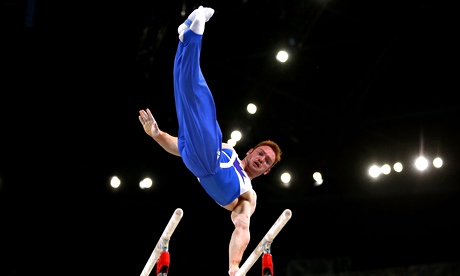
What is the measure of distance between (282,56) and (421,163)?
274cm

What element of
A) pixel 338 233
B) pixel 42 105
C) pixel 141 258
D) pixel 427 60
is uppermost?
pixel 427 60

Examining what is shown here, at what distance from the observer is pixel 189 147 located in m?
4.63

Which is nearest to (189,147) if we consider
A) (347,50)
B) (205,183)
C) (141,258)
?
(205,183)

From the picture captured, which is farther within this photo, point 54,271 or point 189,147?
point 54,271

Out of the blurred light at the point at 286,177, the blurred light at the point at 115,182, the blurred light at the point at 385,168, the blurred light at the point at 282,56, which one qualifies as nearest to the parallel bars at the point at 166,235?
the blurred light at the point at 282,56

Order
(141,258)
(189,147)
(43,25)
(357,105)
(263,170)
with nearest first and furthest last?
1. (189,147)
2. (263,170)
3. (43,25)
4. (357,105)
5. (141,258)

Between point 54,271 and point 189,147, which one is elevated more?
point 54,271

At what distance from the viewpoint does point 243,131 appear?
9078 mm

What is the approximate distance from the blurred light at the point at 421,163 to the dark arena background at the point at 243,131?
0.37 feet

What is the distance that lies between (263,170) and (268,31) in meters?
3.04

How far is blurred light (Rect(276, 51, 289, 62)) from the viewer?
8.13 metres

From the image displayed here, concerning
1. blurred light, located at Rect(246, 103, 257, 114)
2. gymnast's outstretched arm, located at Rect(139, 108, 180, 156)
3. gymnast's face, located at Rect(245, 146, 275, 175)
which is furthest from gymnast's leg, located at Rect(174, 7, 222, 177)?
blurred light, located at Rect(246, 103, 257, 114)

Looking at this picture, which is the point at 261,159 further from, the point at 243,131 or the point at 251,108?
the point at 243,131

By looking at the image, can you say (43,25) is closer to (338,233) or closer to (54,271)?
(54,271)
